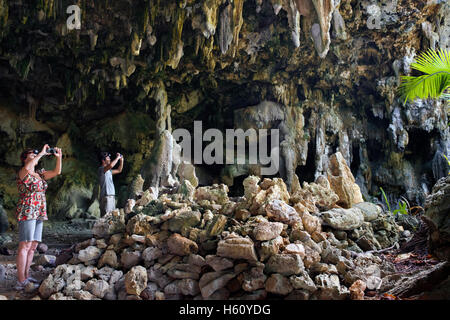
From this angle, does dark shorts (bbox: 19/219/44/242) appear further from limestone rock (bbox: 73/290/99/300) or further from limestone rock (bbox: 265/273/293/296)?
limestone rock (bbox: 265/273/293/296)

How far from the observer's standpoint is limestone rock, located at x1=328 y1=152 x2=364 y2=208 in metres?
4.80

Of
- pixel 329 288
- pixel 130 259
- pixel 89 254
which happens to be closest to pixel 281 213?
pixel 329 288

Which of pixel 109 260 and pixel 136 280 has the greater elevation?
pixel 109 260

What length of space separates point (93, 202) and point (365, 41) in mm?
8430

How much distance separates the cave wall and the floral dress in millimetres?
4229

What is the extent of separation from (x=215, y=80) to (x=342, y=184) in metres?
6.13

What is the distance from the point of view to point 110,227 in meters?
3.73

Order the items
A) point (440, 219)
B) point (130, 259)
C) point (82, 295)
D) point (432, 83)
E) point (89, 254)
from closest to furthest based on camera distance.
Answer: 1. point (82, 295)
2. point (440, 219)
3. point (130, 259)
4. point (89, 254)
5. point (432, 83)

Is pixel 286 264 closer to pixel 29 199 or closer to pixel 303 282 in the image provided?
pixel 303 282

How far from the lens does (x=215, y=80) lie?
10023 millimetres

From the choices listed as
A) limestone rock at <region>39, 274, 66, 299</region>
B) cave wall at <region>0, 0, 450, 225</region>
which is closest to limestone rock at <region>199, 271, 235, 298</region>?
limestone rock at <region>39, 274, 66, 299</region>
